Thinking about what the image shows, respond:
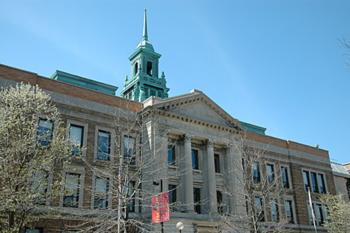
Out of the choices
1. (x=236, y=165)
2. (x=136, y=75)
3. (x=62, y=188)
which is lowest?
(x=62, y=188)

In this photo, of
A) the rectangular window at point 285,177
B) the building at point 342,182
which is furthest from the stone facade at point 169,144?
the building at point 342,182

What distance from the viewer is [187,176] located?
3102 centimetres

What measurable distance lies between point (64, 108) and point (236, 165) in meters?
15.6

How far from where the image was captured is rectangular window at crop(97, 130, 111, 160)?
2911cm

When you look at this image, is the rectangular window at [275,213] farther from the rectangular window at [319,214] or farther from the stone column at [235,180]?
the stone column at [235,180]

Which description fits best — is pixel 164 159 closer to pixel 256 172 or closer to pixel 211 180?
pixel 211 180

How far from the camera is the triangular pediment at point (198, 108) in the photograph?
106ft

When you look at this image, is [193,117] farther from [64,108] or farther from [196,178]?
[64,108]

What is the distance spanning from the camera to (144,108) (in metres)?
31.2

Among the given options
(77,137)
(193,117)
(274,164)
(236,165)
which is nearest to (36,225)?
(77,137)

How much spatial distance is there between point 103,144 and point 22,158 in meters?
10.6

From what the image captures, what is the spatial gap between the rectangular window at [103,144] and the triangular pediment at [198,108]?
4.55 metres

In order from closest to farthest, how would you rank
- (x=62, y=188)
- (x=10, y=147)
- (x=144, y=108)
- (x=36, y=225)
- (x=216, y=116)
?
(x=10, y=147) → (x=62, y=188) → (x=36, y=225) → (x=144, y=108) → (x=216, y=116)

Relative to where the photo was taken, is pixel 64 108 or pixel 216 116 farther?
pixel 216 116
